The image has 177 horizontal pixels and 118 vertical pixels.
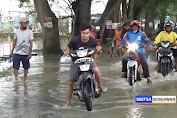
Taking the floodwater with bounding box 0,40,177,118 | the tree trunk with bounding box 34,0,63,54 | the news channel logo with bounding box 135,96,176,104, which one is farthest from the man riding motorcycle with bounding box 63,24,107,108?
the tree trunk with bounding box 34,0,63,54

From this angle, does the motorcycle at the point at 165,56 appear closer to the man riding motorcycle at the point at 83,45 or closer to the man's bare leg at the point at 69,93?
the man riding motorcycle at the point at 83,45

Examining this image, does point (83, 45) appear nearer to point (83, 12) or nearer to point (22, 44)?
point (22, 44)

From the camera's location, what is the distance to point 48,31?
58.6 ft

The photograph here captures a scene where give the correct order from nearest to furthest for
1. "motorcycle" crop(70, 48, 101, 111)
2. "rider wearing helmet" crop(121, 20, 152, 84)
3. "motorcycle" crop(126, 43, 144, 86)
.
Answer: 1. "motorcycle" crop(70, 48, 101, 111)
2. "motorcycle" crop(126, 43, 144, 86)
3. "rider wearing helmet" crop(121, 20, 152, 84)

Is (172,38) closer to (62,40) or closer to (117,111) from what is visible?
(117,111)

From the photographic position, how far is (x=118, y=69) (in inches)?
513

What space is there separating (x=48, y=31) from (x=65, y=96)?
9.87 metres

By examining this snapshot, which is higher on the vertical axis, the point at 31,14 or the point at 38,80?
the point at 31,14

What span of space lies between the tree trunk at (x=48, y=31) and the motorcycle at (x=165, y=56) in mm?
8346

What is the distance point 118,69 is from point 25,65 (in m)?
3.91

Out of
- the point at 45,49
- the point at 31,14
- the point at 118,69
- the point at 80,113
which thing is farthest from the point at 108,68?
the point at 31,14

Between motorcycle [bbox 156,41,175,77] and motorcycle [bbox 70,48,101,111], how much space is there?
3.81m

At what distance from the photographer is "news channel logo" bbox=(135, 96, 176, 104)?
752 centimetres

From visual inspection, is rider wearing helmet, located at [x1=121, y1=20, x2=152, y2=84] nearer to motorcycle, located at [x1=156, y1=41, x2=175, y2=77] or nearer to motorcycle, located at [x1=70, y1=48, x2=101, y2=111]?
motorcycle, located at [x1=156, y1=41, x2=175, y2=77]
